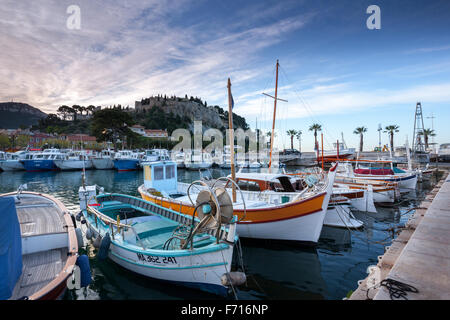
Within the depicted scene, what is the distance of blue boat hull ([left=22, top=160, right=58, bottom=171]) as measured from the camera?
42.8m

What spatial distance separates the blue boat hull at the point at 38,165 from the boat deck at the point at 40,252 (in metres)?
42.6

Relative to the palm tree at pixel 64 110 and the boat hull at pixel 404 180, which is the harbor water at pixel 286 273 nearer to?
the boat hull at pixel 404 180

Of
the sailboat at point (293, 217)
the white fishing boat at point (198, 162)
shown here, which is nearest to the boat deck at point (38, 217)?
the sailboat at point (293, 217)

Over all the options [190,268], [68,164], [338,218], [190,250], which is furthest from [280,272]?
[68,164]

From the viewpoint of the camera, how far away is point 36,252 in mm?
6293

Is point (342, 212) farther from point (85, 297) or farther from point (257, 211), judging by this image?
point (85, 297)

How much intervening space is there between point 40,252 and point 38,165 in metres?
48.6

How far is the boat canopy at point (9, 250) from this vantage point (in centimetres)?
421

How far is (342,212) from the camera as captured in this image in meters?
12.4

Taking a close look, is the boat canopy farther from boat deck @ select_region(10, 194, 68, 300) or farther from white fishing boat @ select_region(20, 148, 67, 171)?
white fishing boat @ select_region(20, 148, 67, 171)

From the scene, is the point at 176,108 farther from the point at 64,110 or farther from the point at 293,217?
the point at 293,217

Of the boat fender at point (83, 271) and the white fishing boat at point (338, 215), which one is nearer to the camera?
the boat fender at point (83, 271)
